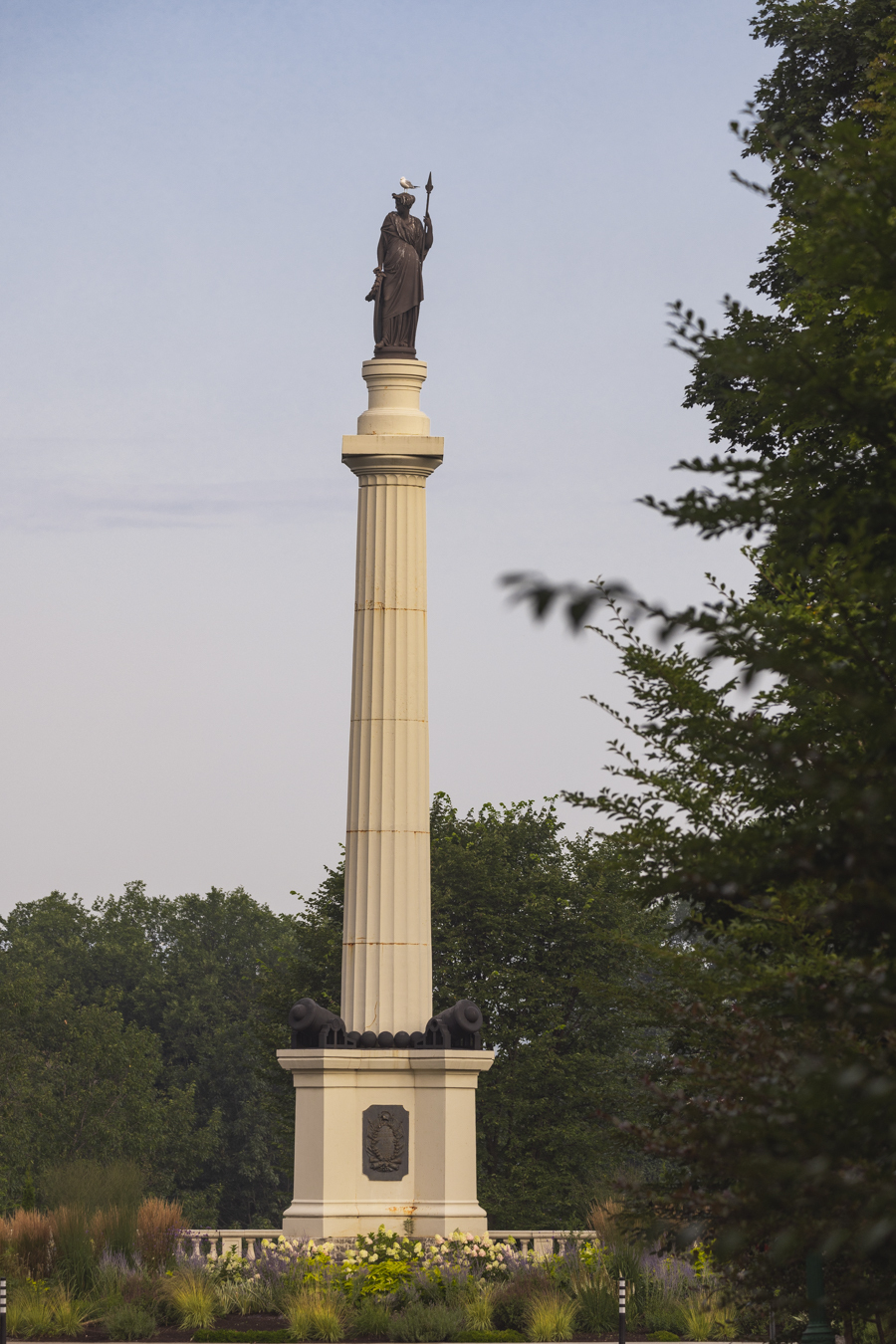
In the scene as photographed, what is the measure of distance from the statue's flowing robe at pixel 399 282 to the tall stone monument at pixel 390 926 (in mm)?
23

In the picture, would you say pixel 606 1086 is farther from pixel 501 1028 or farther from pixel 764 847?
pixel 764 847

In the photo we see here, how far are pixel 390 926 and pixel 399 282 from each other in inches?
404

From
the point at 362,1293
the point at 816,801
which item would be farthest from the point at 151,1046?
the point at 816,801

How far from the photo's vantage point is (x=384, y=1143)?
26.5 m

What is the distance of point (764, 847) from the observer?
21.6 ft

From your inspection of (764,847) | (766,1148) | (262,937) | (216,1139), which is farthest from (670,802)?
(262,937)

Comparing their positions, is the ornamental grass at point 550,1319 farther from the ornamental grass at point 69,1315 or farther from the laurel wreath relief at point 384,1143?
the ornamental grass at point 69,1315

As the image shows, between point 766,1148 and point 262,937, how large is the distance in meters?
86.6

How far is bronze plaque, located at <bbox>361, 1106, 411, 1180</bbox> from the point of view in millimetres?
26453

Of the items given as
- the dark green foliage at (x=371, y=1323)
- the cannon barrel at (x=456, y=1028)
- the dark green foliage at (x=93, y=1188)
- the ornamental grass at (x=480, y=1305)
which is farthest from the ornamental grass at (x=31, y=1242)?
the cannon barrel at (x=456, y=1028)

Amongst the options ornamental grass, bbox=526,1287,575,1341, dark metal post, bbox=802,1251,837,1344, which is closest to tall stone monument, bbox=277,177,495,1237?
ornamental grass, bbox=526,1287,575,1341

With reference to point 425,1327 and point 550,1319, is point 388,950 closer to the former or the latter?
point 425,1327

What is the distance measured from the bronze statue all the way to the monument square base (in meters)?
11.1

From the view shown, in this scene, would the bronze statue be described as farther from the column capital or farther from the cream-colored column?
the column capital
